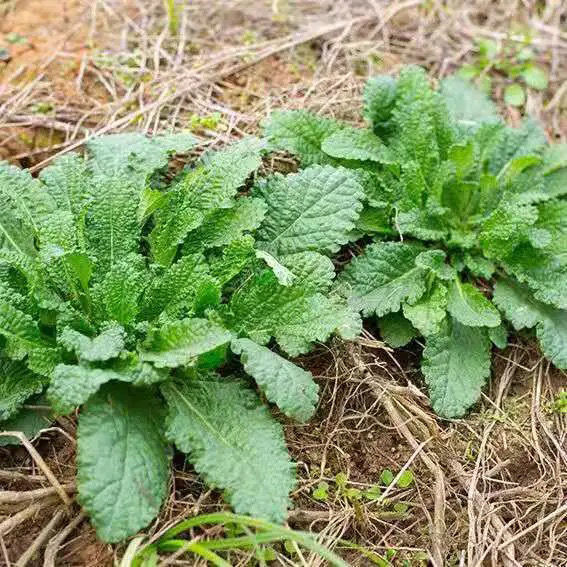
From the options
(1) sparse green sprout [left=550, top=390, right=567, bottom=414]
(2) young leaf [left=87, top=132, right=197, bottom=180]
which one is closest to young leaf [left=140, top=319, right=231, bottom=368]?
(2) young leaf [left=87, top=132, right=197, bottom=180]

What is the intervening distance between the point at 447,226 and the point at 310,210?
20.5 inches

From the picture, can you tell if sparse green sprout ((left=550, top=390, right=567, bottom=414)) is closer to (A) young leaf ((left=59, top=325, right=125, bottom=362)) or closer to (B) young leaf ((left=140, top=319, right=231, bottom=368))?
(B) young leaf ((left=140, top=319, right=231, bottom=368))

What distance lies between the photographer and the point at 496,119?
2.63 metres

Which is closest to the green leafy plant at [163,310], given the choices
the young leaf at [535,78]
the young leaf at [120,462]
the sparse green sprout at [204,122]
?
the young leaf at [120,462]

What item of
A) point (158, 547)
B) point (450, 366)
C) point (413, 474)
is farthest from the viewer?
point (450, 366)

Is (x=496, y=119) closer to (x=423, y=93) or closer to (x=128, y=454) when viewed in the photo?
(x=423, y=93)

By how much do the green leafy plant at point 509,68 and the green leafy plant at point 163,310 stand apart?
3.69ft

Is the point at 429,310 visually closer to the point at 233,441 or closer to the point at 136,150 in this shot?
the point at 233,441

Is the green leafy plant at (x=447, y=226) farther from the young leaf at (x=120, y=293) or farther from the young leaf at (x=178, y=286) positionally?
the young leaf at (x=120, y=293)

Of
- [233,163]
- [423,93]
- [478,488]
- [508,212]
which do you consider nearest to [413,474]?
[478,488]

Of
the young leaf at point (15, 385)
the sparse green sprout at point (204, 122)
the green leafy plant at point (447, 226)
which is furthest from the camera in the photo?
the sparse green sprout at point (204, 122)

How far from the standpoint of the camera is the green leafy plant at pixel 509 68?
9.62ft

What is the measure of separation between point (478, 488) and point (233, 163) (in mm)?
1134

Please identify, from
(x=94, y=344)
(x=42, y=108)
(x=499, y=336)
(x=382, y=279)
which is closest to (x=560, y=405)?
(x=499, y=336)
